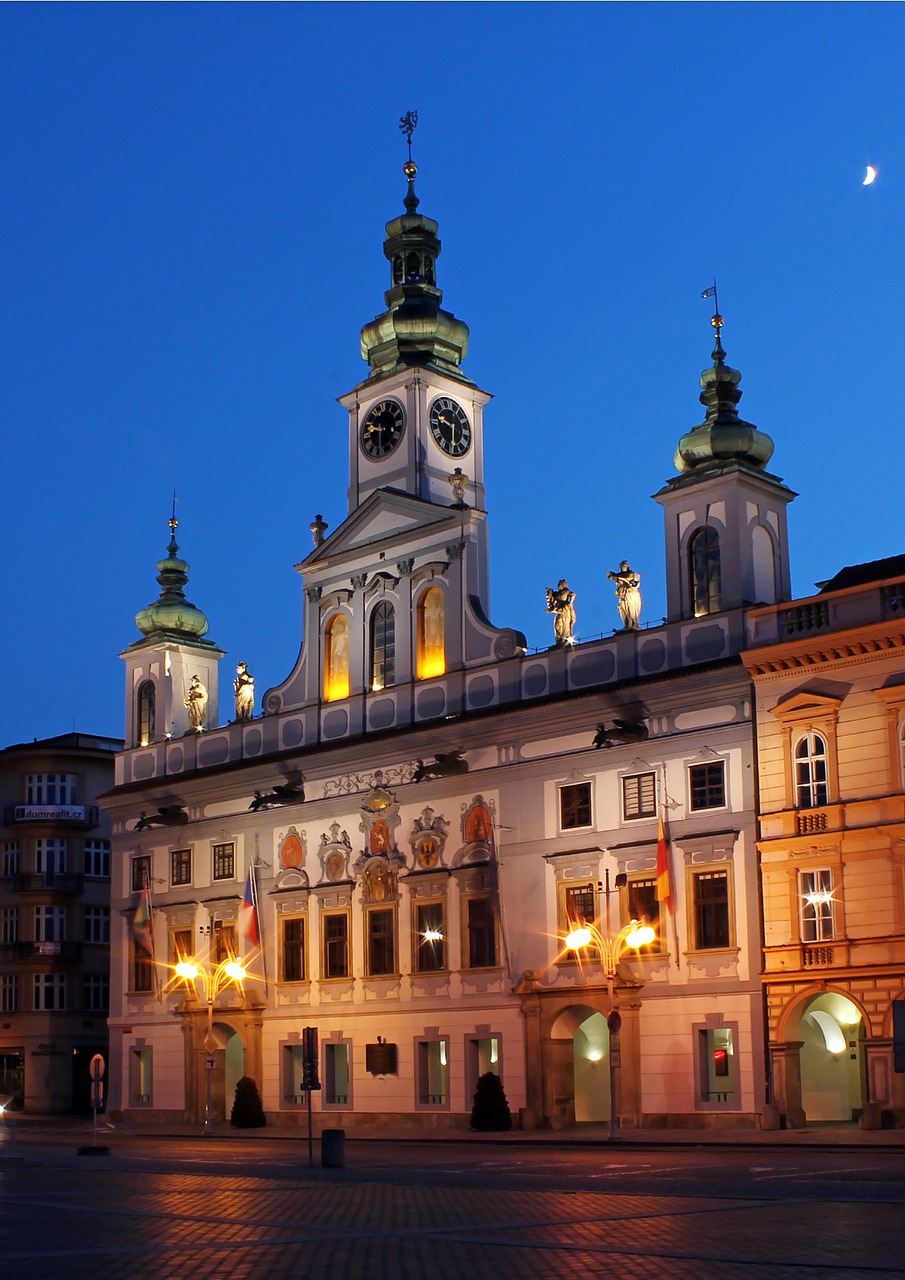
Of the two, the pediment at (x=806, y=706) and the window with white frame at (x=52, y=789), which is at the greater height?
the window with white frame at (x=52, y=789)

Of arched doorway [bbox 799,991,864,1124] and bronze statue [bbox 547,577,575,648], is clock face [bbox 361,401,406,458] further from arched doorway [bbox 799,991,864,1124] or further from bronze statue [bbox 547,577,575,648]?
arched doorway [bbox 799,991,864,1124]

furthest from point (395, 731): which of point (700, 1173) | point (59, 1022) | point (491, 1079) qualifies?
point (59, 1022)

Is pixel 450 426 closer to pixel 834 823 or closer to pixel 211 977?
pixel 211 977

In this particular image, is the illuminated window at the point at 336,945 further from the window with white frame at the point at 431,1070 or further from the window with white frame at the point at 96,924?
the window with white frame at the point at 96,924

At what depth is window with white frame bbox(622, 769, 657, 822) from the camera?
47344 millimetres

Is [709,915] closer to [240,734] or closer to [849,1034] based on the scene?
[849,1034]

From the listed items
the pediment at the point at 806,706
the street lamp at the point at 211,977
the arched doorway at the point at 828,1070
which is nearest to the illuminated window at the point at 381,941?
the street lamp at the point at 211,977

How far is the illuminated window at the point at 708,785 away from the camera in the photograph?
45.6 metres

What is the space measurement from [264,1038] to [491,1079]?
11.9 meters

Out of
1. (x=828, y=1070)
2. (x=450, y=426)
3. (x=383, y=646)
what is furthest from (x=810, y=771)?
(x=450, y=426)

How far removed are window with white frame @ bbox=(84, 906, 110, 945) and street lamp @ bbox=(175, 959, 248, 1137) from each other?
796 inches

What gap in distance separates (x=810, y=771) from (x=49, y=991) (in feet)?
150

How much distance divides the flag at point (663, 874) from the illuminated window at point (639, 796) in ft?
3.80

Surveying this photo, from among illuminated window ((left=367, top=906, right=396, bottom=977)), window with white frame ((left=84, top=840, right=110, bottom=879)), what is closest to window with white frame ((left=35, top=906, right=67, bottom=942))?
window with white frame ((left=84, top=840, right=110, bottom=879))
